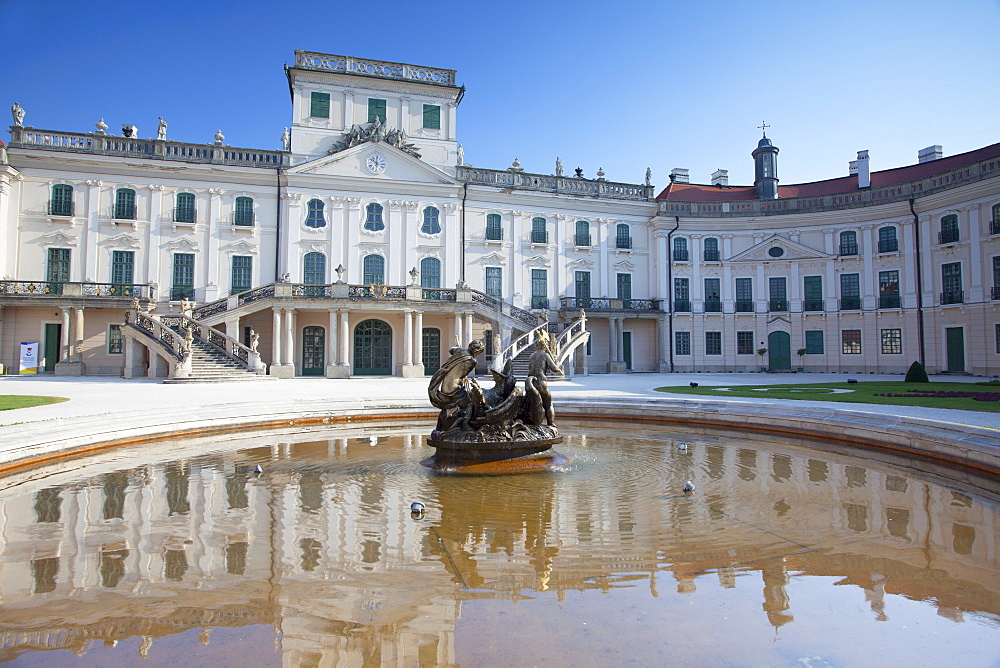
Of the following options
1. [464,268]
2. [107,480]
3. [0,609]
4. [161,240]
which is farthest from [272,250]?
[0,609]

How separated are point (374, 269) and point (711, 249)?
22710 millimetres

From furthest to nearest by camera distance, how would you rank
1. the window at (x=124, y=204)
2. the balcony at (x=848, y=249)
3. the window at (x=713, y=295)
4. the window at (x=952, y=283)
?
the window at (x=713, y=295)
the balcony at (x=848, y=249)
the window at (x=952, y=283)
the window at (x=124, y=204)

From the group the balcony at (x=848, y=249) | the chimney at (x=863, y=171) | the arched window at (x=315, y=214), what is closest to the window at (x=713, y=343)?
the balcony at (x=848, y=249)

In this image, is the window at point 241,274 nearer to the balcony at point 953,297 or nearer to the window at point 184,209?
the window at point 184,209

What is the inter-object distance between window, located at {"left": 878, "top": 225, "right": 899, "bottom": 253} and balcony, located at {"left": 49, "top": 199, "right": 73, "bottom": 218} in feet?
155

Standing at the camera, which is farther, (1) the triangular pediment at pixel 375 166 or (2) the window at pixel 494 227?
(2) the window at pixel 494 227

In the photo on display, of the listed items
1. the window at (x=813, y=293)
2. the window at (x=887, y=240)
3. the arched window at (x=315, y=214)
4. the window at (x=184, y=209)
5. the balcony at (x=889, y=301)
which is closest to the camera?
the window at (x=184, y=209)

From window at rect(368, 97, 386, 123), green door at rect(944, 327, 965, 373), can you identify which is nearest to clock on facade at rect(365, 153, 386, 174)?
window at rect(368, 97, 386, 123)

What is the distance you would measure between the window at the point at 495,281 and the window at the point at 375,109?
11428mm

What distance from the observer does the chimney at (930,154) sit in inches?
1553

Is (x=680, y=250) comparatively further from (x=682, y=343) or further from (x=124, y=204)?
(x=124, y=204)

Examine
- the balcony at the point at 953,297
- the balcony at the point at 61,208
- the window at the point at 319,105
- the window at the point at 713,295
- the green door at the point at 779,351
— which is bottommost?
the green door at the point at 779,351

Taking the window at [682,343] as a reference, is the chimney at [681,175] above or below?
above

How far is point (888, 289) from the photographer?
36.3m
